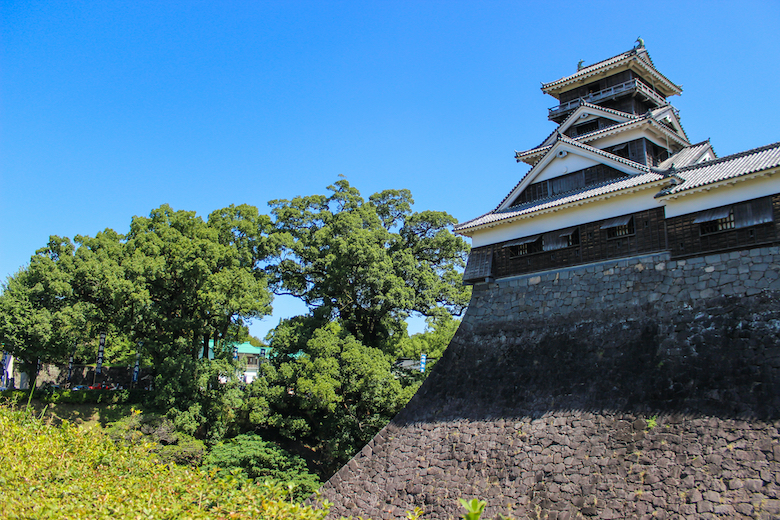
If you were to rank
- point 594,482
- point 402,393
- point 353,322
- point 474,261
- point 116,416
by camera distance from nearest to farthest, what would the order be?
point 594,482 < point 474,261 < point 402,393 < point 116,416 < point 353,322

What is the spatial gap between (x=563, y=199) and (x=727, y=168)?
4.10 metres

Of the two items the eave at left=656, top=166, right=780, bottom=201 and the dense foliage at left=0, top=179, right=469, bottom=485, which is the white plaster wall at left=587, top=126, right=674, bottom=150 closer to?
the eave at left=656, top=166, right=780, bottom=201

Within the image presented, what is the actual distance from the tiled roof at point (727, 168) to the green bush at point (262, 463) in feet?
47.3

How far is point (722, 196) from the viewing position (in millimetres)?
12398

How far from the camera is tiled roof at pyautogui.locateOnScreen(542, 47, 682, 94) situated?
58.5ft

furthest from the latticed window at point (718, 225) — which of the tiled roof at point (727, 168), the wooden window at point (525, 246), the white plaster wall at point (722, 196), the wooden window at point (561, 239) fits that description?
the wooden window at point (525, 246)

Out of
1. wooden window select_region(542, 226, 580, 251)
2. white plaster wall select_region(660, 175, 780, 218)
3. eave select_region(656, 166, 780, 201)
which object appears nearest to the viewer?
eave select_region(656, 166, 780, 201)

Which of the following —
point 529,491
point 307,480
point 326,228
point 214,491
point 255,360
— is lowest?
point 307,480

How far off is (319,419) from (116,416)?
8552 millimetres

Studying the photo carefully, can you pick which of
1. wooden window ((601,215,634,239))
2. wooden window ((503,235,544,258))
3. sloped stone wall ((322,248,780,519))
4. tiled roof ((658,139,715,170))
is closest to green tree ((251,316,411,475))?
sloped stone wall ((322,248,780,519))

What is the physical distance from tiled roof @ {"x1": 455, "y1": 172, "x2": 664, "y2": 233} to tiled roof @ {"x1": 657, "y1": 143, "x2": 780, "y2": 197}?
2.20ft

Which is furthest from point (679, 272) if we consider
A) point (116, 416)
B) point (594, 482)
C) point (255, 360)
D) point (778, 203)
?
point (255, 360)

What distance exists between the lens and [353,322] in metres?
24.0

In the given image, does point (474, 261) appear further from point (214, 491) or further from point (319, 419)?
point (214, 491)
